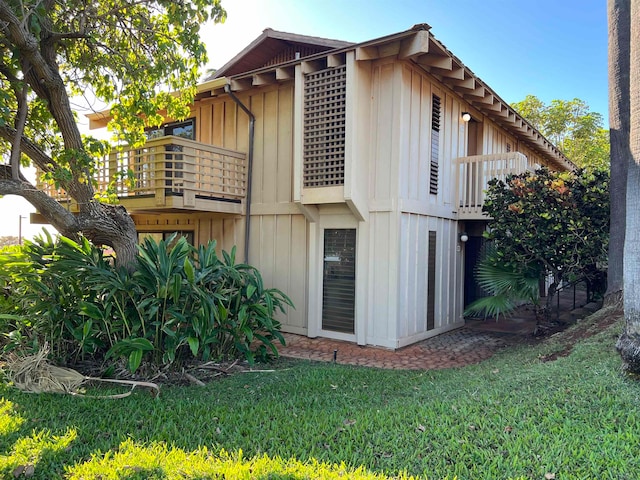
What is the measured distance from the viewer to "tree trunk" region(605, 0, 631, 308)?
5.96m

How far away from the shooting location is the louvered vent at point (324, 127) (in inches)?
286

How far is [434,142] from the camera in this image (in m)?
8.48

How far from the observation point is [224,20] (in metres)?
6.36

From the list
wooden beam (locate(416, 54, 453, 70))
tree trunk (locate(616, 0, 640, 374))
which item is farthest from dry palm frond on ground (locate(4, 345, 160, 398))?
wooden beam (locate(416, 54, 453, 70))

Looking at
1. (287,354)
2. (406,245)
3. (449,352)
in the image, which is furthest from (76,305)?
(449,352)

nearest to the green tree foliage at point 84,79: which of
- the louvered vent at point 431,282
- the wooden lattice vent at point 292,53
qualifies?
the wooden lattice vent at point 292,53

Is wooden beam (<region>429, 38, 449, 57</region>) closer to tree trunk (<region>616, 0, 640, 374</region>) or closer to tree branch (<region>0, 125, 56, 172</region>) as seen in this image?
tree trunk (<region>616, 0, 640, 374</region>)

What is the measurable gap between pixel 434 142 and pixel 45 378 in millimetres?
7471

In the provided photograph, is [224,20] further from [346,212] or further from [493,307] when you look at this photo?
[493,307]

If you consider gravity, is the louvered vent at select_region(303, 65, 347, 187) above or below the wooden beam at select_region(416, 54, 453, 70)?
below

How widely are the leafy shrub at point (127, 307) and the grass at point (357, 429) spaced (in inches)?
28.3

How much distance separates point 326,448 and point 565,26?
18.1 metres

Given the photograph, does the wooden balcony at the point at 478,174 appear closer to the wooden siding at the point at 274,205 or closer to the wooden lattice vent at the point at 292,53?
the wooden siding at the point at 274,205

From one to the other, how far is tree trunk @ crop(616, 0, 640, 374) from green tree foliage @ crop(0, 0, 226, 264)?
535 cm
